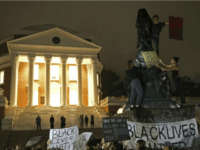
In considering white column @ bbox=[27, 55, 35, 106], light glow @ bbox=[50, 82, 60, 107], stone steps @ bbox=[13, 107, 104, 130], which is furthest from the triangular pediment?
stone steps @ bbox=[13, 107, 104, 130]

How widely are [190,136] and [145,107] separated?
5.68 feet

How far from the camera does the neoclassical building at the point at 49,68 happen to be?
43.5 metres

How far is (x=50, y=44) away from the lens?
44.8m

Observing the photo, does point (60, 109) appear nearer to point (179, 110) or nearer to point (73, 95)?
point (73, 95)

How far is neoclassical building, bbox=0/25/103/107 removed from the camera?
43.5 metres

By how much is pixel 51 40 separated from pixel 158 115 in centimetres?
3906

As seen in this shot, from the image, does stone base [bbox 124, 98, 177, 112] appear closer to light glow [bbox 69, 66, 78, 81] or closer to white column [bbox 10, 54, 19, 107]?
white column [bbox 10, 54, 19, 107]

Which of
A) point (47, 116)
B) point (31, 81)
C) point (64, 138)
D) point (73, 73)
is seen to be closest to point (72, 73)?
point (73, 73)

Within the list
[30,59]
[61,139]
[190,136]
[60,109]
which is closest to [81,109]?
[60,109]

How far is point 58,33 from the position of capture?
150ft

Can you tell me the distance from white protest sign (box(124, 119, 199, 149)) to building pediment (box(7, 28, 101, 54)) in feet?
126

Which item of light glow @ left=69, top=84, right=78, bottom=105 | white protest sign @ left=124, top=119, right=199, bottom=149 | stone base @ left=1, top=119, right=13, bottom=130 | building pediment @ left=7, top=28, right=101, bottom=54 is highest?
building pediment @ left=7, top=28, right=101, bottom=54

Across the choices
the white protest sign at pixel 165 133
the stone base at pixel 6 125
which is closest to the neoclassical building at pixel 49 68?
the stone base at pixel 6 125

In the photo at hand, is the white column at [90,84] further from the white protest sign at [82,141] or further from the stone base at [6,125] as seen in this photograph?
the white protest sign at [82,141]
